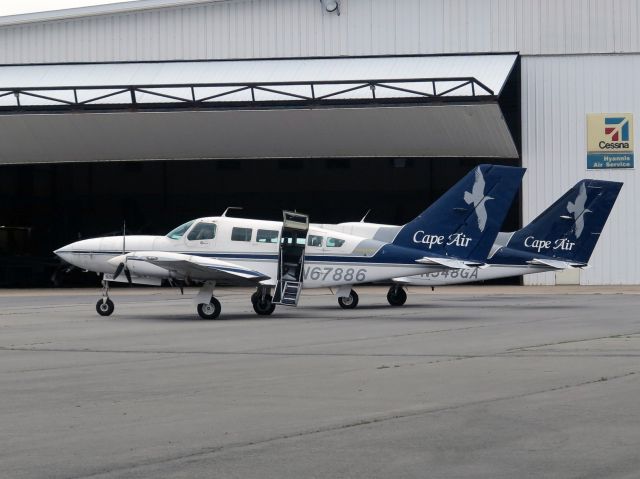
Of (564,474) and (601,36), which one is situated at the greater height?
(601,36)

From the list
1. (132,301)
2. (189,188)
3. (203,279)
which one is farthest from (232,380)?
(189,188)

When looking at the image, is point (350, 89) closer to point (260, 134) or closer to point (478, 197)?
point (260, 134)

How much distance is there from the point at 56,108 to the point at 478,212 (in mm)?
20669

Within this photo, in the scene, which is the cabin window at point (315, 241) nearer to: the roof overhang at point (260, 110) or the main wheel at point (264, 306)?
the main wheel at point (264, 306)

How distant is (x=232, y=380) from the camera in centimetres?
1344

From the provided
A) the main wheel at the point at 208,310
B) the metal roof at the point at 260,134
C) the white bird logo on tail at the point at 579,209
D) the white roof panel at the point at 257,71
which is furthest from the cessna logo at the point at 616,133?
the main wheel at the point at 208,310

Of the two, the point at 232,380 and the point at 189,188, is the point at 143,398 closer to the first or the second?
the point at 232,380

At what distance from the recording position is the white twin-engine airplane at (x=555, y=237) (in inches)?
1230

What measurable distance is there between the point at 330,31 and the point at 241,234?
21.8 metres

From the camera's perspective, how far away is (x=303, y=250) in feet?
86.3

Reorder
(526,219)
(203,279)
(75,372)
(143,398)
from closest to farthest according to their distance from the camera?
(143,398) < (75,372) < (203,279) < (526,219)

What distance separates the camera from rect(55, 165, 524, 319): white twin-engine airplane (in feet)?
84.8

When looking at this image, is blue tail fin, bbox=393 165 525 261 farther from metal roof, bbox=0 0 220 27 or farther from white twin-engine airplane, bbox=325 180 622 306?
metal roof, bbox=0 0 220 27

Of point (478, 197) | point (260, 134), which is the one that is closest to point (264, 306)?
point (478, 197)
